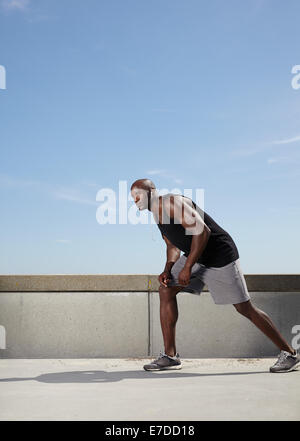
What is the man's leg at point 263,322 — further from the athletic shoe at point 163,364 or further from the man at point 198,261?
the athletic shoe at point 163,364

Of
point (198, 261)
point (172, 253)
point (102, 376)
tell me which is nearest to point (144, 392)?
point (102, 376)

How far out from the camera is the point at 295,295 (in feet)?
20.2

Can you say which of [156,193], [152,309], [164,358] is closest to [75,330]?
[152,309]

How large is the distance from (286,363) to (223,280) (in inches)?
36.0

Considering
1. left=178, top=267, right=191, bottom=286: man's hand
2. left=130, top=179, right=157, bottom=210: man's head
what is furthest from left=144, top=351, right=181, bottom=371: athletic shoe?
left=130, top=179, right=157, bottom=210: man's head

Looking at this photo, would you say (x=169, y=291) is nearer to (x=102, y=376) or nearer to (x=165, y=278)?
(x=165, y=278)

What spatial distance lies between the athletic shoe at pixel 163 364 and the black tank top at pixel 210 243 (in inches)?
37.5

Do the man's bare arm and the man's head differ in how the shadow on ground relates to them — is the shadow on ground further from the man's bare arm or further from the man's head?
A: the man's head

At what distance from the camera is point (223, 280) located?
4914 mm

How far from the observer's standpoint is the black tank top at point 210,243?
16.0 feet

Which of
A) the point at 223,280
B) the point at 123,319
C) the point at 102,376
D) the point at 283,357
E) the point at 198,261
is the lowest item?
the point at 102,376

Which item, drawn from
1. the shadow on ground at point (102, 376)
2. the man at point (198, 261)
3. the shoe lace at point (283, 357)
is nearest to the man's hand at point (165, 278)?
the man at point (198, 261)

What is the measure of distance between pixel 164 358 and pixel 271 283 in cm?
170
